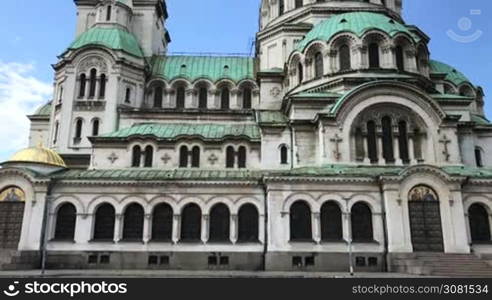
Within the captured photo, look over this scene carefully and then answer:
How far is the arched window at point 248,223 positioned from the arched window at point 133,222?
6256mm

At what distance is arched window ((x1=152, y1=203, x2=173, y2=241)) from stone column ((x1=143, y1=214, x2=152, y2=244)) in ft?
0.89

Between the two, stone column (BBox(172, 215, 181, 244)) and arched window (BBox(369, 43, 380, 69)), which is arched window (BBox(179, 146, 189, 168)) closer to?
stone column (BBox(172, 215, 181, 244))

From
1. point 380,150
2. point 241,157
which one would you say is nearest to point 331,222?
point 380,150

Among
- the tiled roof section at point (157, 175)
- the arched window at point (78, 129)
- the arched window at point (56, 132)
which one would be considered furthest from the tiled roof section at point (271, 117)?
the arched window at point (56, 132)

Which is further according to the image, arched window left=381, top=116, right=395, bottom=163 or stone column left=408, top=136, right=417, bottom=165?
arched window left=381, top=116, right=395, bottom=163

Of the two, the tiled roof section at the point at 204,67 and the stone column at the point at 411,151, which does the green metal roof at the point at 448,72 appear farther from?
the tiled roof section at the point at 204,67

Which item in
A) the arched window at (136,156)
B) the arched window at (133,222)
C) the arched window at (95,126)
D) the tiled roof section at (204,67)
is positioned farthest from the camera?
the tiled roof section at (204,67)

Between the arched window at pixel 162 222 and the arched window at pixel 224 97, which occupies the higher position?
the arched window at pixel 224 97

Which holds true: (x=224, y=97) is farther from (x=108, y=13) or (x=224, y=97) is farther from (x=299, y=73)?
(x=108, y=13)

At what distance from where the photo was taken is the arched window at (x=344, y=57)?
3359 centimetres

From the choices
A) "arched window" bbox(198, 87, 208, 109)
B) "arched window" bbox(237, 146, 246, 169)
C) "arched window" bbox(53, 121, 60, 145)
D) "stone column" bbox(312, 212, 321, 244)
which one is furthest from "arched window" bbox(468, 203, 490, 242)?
"arched window" bbox(53, 121, 60, 145)

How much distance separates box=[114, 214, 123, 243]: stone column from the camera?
26.8m

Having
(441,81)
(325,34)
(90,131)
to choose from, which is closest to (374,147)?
(325,34)

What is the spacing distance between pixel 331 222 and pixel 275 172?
462cm
